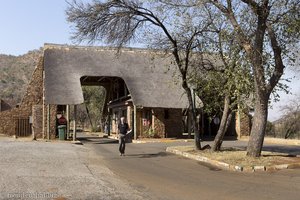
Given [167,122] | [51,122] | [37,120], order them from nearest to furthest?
[51,122]
[37,120]
[167,122]

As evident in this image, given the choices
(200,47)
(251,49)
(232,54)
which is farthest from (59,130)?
(251,49)

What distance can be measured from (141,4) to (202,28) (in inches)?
113

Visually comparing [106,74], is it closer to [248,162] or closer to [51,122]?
[51,122]

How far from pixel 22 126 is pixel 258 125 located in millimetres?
21300

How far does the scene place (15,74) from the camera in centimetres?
8731

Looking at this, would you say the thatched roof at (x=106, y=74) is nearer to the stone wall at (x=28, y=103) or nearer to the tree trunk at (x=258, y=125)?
the stone wall at (x=28, y=103)

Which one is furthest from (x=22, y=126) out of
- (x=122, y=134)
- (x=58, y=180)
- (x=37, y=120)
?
(x=58, y=180)

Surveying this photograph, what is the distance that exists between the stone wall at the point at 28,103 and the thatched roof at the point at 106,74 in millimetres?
1448

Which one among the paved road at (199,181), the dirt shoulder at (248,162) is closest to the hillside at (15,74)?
the dirt shoulder at (248,162)

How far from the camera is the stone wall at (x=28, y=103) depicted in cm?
3201

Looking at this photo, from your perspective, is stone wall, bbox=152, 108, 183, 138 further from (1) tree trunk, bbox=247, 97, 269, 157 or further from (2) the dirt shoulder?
(1) tree trunk, bbox=247, 97, 269, 157

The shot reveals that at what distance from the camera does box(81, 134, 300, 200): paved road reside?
33.1ft

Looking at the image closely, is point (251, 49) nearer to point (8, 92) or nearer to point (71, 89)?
point (71, 89)

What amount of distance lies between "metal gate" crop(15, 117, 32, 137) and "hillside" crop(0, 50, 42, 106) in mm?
40520
